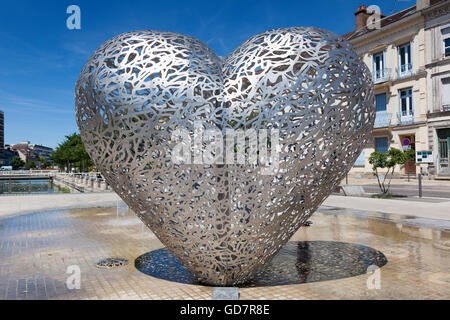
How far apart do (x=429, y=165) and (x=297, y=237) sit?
2277 cm

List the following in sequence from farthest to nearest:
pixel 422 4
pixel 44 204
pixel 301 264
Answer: pixel 422 4 → pixel 44 204 → pixel 301 264

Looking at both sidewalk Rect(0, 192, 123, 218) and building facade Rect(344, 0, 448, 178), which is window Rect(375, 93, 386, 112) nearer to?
building facade Rect(344, 0, 448, 178)

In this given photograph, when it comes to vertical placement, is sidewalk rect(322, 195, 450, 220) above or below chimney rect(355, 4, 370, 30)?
below

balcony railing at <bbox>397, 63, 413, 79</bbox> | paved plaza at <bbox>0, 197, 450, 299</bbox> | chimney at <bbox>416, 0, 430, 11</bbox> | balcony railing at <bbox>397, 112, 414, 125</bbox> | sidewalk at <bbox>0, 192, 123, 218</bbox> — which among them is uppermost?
chimney at <bbox>416, 0, 430, 11</bbox>

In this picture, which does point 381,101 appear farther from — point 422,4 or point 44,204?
point 44,204

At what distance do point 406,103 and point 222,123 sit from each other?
2957 centimetres

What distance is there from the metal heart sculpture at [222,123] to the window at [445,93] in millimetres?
25911

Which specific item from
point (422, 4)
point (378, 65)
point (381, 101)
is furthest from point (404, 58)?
point (422, 4)

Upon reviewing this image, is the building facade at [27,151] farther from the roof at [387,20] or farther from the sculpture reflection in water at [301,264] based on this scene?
the sculpture reflection in water at [301,264]

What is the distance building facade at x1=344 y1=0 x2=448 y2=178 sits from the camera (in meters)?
27.7

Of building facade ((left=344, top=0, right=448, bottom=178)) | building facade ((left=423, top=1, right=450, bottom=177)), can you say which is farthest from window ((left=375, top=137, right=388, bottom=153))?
building facade ((left=423, top=1, right=450, bottom=177))

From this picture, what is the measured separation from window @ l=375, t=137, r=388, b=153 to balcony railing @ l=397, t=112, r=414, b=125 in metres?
2.05

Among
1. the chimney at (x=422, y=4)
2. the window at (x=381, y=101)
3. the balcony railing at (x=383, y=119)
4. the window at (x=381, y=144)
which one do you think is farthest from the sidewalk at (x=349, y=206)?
the chimney at (x=422, y=4)

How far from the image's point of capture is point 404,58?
29688mm
